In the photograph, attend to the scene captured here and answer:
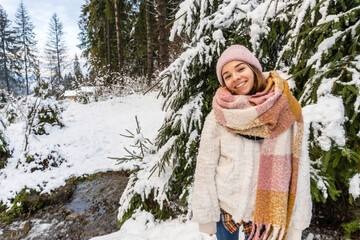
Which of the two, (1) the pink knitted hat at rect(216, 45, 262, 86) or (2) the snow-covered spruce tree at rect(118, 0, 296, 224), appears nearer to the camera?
(1) the pink knitted hat at rect(216, 45, 262, 86)

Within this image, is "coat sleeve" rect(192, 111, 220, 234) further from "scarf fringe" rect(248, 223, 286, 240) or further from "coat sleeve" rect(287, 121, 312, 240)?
"coat sleeve" rect(287, 121, 312, 240)

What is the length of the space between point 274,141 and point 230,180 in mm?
388

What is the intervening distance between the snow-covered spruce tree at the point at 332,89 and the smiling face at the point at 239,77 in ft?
1.90

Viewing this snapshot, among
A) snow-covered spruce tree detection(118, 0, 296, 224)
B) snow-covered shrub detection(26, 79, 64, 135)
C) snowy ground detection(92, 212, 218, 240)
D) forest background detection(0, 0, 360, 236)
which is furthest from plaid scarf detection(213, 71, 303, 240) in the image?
snow-covered shrub detection(26, 79, 64, 135)

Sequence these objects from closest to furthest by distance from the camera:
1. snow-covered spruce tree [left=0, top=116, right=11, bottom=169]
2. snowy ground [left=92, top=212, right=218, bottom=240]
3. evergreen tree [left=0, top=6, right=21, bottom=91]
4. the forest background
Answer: the forest background
snowy ground [left=92, top=212, right=218, bottom=240]
snow-covered spruce tree [left=0, top=116, right=11, bottom=169]
evergreen tree [left=0, top=6, right=21, bottom=91]

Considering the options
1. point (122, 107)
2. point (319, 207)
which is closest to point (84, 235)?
point (319, 207)

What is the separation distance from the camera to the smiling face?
1.30 m

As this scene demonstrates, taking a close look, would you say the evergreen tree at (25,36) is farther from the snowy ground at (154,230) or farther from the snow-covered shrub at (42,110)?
the snowy ground at (154,230)

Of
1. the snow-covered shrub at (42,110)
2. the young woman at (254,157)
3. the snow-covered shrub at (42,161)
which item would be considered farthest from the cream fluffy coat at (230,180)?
the snow-covered shrub at (42,110)

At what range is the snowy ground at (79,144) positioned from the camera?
4.34 m

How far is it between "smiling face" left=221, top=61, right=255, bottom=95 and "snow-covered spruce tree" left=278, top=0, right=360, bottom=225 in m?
0.58

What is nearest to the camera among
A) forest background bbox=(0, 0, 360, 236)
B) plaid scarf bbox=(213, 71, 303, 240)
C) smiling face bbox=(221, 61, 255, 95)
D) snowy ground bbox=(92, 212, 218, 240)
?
plaid scarf bbox=(213, 71, 303, 240)

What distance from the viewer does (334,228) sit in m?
2.31

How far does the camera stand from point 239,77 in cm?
131
